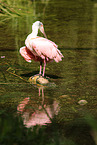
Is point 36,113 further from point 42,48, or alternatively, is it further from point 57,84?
point 42,48

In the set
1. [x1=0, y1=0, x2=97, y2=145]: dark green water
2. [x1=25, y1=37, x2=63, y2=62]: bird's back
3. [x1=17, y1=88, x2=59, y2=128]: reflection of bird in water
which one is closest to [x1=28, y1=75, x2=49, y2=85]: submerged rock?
[x1=0, y1=0, x2=97, y2=145]: dark green water

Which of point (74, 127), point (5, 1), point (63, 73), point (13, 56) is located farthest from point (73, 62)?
point (74, 127)

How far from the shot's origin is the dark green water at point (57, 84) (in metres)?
2.77

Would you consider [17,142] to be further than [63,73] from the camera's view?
No

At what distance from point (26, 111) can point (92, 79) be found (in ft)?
5.28

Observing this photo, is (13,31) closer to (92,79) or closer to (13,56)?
(13,56)

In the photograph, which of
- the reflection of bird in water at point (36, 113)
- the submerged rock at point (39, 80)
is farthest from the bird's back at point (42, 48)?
the reflection of bird in water at point (36, 113)

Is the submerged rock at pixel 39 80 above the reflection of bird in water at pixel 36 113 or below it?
above

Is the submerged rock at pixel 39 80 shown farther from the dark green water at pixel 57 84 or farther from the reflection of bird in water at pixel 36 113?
the reflection of bird in water at pixel 36 113

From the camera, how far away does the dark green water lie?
2.77 metres

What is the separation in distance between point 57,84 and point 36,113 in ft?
3.86

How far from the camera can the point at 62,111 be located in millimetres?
3238

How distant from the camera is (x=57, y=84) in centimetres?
426

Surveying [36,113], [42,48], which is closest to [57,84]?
[42,48]
